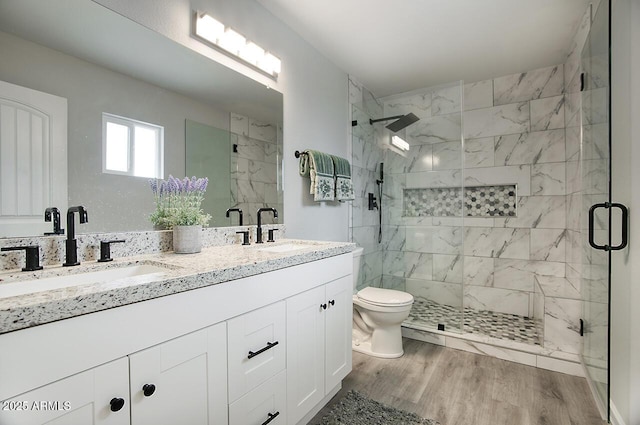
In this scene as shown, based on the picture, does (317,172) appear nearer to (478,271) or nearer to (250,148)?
(250,148)

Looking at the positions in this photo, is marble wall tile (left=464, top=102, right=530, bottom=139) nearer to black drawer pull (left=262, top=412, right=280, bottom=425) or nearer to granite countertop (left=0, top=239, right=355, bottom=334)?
granite countertop (left=0, top=239, right=355, bottom=334)

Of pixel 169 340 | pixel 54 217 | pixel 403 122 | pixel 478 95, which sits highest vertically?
pixel 478 95

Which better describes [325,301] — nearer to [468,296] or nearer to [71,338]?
[71,338]

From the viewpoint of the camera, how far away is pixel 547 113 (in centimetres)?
310

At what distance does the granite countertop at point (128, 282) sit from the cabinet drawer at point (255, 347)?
18 cm

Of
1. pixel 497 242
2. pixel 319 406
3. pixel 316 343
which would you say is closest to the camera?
pixel 316 343

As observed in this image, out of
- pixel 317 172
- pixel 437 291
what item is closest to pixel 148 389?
pixel 317 172

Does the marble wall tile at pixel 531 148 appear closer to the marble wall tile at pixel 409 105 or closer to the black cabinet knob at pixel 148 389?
the marble wall tile at pixel 409 105

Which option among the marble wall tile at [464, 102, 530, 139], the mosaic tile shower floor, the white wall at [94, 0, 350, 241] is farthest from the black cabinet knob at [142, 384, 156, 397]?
the marble wall tile at [464, 102, 530, 139]

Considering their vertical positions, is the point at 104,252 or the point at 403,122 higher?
the point at 403,122

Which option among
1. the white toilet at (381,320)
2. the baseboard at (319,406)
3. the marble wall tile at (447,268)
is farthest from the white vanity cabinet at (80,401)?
the marble wall tile at (447,268)

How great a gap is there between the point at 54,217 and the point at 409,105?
9.50 feet

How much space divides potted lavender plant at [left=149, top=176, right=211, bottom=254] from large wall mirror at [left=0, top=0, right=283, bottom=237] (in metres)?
0.04

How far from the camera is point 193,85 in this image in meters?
1.71
